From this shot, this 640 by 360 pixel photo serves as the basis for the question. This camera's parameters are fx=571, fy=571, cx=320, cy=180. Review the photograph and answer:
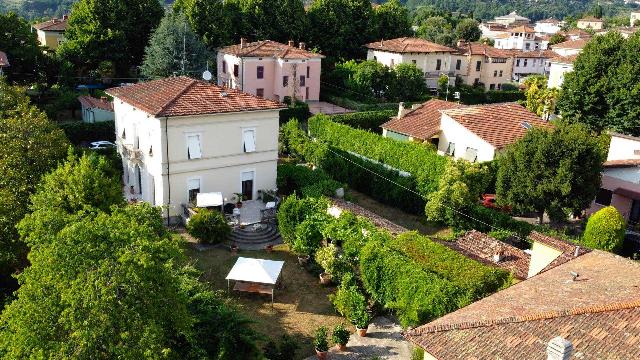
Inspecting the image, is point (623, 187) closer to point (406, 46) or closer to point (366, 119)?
point (366, 119)

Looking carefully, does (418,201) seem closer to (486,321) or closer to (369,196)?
(369,196)

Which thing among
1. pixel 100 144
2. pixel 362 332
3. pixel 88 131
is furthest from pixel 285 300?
pixel 88 131

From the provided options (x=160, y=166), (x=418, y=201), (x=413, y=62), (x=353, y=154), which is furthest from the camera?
(x=413, y=62)

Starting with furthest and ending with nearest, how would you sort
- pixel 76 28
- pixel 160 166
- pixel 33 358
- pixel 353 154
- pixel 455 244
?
pixel 76 28, pixel 353 154, pixel 160 166, pixel 455 244, pixel 33 358

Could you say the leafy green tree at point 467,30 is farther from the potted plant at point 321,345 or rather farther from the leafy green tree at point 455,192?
the potted plant at point 321,345

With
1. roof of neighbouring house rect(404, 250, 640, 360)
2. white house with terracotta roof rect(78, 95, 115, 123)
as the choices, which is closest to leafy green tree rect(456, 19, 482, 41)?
white house with terracotta roof rect(78, 95, 115, 123)

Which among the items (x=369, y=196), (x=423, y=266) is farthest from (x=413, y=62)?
(x=423, y=266)
